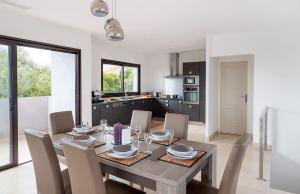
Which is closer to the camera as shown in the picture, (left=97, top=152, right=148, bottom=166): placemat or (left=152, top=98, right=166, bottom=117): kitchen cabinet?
(left=97, top=152, right=148, bottom=166): placemat

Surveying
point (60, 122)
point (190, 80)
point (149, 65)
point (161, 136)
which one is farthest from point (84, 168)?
point (149, 65)

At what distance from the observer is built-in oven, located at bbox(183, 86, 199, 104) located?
640cm

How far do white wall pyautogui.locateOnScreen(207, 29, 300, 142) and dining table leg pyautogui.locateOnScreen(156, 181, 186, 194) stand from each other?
3.65m

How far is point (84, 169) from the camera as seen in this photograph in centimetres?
146

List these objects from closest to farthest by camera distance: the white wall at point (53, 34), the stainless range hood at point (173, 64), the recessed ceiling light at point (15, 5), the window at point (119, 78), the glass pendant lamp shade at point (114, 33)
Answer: the glass pendant lamp shade at point (114, 33)
the recessed ceiling light at point (15, 5)
the white wall at point (53, 34)
the window at point (119, 78)
the stainless range hood at point (173, 64)

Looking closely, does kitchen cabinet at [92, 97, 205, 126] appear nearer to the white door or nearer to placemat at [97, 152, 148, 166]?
the white door

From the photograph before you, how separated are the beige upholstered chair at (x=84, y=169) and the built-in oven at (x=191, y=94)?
5.24 meters

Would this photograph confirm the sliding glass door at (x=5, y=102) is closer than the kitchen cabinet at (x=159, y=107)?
Yes

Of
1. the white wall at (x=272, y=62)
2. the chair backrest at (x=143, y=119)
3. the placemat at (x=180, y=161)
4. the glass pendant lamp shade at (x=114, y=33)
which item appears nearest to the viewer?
the placemat at (x=180, y=161)

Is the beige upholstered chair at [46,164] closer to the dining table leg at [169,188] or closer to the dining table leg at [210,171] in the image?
the dining table leg at [169,188]

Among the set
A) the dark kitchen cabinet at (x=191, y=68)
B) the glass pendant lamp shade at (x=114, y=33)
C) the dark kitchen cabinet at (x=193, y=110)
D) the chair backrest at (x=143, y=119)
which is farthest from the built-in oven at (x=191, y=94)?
the glass pendant lamp shade at (x=114, y=33)

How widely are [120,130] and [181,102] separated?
4757mm

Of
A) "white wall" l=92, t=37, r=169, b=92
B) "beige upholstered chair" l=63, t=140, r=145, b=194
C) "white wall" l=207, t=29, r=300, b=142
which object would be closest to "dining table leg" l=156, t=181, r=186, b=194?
"beige upholstered chair" l=63, t=140, r=145, b=194

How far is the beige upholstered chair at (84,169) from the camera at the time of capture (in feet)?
4.66
